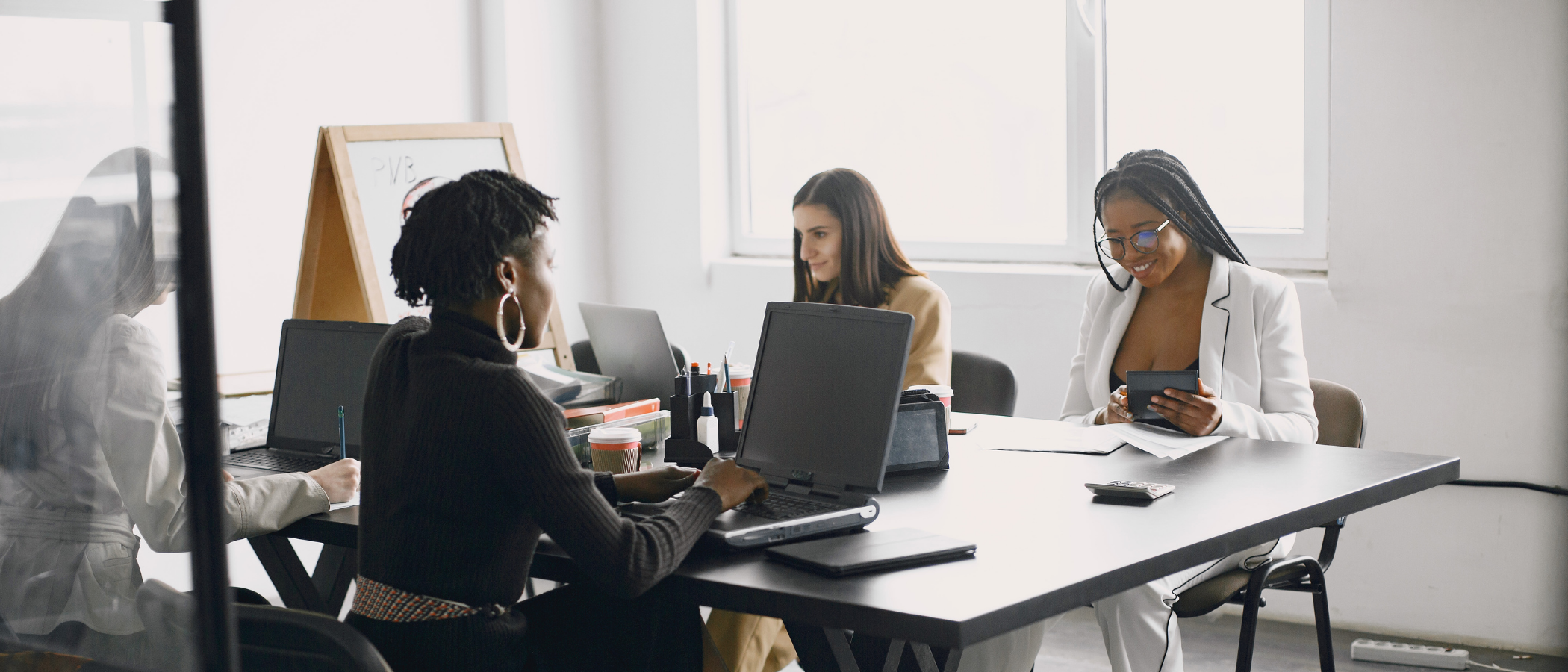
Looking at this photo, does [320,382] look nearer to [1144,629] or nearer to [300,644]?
[300,644]

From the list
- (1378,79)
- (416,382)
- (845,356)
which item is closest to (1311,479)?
(845,356)

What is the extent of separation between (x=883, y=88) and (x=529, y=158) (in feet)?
4.38

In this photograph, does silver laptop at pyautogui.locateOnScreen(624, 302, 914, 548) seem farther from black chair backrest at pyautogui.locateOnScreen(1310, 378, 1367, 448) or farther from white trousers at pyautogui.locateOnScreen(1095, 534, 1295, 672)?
black chair backrest at pyautogui.locateOnScreen(1310, 378, 1367, 448)

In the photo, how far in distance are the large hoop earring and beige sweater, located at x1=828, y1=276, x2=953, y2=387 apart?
4.40 ft

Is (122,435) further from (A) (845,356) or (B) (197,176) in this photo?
(A) (845,356)

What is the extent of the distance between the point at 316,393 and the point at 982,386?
152cm

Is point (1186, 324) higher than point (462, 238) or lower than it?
lower

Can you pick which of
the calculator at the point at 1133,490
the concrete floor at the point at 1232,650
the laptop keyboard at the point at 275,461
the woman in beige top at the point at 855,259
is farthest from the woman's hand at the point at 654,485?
the concrete floor at the point at 1232,650

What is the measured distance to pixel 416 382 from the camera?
1.64m

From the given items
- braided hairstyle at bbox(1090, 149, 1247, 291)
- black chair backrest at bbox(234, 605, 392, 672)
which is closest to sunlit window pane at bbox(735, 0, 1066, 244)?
braided hairstyle at bbox(1090, 149, 1247, 291)

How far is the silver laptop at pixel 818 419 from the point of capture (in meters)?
1.76

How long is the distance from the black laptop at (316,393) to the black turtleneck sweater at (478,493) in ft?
2.65

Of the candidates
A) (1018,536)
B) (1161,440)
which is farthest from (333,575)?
(1161,440)

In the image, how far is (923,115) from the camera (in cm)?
434
